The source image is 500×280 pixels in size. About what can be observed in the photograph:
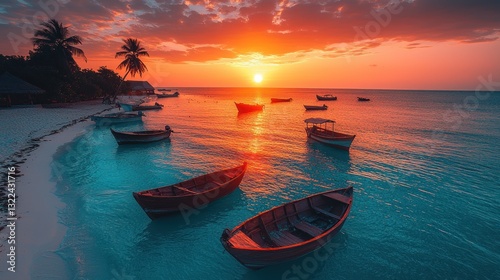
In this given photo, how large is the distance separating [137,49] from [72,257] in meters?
55.7

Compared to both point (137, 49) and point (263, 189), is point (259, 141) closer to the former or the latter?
point (263, 189)

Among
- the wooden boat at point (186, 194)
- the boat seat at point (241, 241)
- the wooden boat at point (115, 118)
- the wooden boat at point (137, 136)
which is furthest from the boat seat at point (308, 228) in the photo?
the wooden boat at point (115, 118)

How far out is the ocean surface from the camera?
9586 millimetres

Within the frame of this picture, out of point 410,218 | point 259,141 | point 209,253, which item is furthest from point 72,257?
point 259,141

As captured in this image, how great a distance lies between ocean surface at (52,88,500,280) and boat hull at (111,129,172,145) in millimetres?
873

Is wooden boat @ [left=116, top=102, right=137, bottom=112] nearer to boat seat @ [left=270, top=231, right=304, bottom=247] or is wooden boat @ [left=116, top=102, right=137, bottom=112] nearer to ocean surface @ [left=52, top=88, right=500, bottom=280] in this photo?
ocean surface @ [left=52, top=88, right=500, bottom=280]

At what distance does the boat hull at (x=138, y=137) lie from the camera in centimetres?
2597

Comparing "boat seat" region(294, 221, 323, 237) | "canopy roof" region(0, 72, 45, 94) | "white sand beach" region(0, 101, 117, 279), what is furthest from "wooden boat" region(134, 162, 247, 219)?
"canopy roof" region(0, 72, 45, 94)

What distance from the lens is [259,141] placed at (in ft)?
105

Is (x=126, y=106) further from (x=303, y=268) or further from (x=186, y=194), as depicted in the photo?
(x=303, y=268)

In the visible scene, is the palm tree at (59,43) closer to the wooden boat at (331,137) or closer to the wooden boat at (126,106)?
the wooden boat at (126,106)

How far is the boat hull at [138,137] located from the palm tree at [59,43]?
108 ft

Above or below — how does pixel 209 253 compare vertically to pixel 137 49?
below

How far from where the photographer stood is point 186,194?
1255cm
